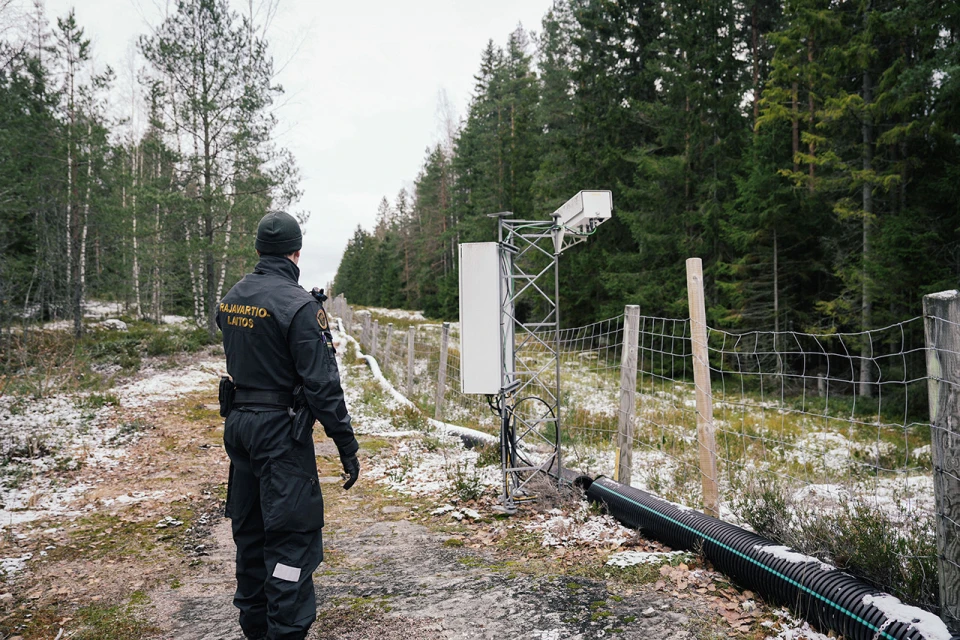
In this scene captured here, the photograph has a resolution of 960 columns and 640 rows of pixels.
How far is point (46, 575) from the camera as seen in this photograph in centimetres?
415

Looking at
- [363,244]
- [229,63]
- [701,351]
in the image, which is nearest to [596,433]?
[701,351]

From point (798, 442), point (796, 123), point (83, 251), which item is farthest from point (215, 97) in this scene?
point (798, 442)

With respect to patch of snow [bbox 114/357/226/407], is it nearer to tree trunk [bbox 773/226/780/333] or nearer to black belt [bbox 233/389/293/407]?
black belt [bbox 233/389/293/407]

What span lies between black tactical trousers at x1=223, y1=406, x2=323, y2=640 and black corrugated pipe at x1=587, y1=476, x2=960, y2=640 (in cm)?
265

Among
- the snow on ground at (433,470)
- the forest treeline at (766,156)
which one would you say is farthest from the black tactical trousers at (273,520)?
the forest treeline at (766,156)

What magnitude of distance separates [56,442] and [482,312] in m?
6.56

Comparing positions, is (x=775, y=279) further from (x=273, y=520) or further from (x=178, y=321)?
(x=178, y=321)

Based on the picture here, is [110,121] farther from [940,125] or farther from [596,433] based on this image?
[940,125]

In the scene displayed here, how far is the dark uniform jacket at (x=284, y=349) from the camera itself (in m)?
2.91

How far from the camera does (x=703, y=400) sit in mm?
4523

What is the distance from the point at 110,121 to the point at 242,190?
803 cm

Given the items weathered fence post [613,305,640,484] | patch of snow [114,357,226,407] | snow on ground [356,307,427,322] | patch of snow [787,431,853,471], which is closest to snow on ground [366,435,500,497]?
weathered fence post [613,305,640,484]

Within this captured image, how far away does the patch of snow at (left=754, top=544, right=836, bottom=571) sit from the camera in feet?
10.4

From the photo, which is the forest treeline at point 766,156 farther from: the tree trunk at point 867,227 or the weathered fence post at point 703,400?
the weathered fence post at point 703,400
